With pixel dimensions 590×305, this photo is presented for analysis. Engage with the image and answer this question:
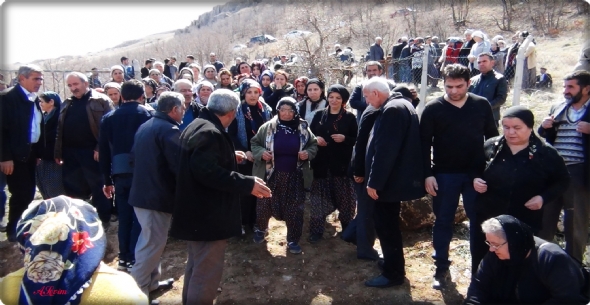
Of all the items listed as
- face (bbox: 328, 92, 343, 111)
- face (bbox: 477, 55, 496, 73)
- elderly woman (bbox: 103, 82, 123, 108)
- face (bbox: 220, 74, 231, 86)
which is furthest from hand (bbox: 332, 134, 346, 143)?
elderly woman (bbox: 103, 82, 123, 108)

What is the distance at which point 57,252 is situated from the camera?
5.32ft

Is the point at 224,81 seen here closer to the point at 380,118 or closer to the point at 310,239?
the point at 310,239

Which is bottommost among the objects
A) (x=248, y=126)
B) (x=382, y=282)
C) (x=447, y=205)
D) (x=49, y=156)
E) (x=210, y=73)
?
(x=382, y=282)

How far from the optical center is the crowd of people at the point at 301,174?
8.55 feet

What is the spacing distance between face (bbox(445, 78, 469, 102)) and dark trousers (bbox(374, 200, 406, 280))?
0.97 meters

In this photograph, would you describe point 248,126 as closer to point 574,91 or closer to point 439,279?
point 439,279

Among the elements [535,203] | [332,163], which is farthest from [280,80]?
[535,203]

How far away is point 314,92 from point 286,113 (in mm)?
857

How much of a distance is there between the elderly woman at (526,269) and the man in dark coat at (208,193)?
1517mm

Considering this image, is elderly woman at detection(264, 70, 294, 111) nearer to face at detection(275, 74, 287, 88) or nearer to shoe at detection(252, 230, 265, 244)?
face at detection(275, 74, 287, 88)

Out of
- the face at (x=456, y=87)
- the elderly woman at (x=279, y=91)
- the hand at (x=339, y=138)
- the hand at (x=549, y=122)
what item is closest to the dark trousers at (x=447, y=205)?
the face at (x=456, y=87)

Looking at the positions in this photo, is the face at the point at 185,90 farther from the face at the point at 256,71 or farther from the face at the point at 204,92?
the face at the point at 256,71

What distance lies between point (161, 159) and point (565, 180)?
2.96 metres

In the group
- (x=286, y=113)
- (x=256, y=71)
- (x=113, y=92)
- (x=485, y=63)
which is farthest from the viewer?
(x=256, y=71)
